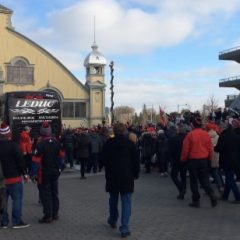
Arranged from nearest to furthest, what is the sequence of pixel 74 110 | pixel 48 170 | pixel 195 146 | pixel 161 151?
pixel 48 170, pixel 195 146, pixel 161 151, pixel 74 110

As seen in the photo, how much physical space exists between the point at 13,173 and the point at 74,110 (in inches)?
1846

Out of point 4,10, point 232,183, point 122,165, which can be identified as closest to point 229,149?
point 232,183

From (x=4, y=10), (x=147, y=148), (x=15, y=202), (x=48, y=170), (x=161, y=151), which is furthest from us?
(x=4, y=10)

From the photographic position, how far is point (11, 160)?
981 cm

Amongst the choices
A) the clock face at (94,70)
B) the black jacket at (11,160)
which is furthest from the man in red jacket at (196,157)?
the clock face at (94,70)

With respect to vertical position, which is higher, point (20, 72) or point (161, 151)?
point (20, 72)

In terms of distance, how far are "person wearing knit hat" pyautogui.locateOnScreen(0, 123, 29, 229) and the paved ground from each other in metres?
0.30

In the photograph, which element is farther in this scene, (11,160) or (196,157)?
(196,157)

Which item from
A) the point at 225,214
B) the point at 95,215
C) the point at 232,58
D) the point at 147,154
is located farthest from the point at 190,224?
the point at 232,58

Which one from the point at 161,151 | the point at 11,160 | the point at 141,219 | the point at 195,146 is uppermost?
the point at 195,146

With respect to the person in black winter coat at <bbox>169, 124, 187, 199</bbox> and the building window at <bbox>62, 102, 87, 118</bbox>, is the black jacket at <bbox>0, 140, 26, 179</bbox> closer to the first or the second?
the person in black winter coat at <bbox>169, 124, 187, 199</bbox>

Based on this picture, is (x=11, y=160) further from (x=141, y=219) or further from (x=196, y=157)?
(x=196, y=157)

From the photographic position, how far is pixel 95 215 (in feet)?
36.0

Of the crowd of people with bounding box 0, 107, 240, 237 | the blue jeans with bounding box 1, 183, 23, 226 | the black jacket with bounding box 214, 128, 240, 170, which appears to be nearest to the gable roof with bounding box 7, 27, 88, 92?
the crowd of people with bounding box 0, 107, 240, 237
